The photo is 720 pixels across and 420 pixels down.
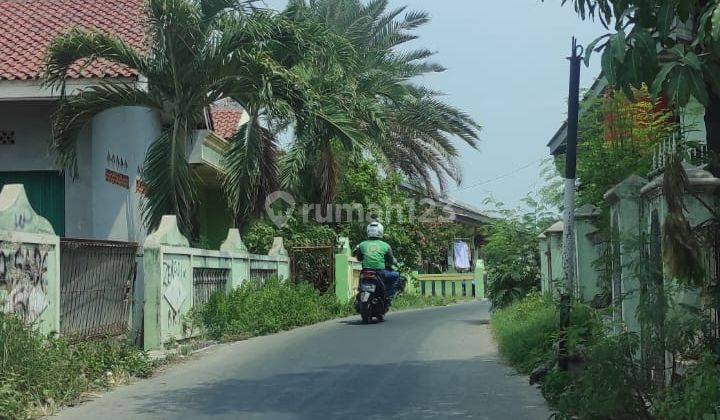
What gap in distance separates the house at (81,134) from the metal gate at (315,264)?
6250mm

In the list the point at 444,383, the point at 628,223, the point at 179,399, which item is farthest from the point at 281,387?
the point at 628,223

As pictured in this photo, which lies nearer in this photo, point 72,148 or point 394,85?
point 72,148

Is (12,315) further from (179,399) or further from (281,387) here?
(281,387)

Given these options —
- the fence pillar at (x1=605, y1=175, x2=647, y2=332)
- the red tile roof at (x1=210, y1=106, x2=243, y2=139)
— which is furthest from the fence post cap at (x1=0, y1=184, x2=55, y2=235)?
the red tile roof at (x1=210, y1=106, x2=243, y2=139)

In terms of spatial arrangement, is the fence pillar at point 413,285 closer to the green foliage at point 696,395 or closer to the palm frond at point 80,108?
the palm frond at point 80,108

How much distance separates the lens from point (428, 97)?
2767cm

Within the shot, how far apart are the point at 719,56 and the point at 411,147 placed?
23.6 m

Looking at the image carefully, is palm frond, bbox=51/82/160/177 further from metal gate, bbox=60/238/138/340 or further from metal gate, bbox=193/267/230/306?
metal gate, bbox=60/238/138/340

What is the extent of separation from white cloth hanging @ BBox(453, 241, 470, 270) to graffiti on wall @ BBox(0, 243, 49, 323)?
35.8m

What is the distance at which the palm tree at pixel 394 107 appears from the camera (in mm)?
22438

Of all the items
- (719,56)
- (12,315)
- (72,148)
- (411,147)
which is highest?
(411,147)

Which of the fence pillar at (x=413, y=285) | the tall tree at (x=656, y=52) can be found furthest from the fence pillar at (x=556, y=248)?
the fence pillar at (x=413, y=285)

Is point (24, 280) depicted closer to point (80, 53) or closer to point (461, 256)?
point (80, 53)

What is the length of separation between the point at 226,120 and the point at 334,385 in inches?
757
